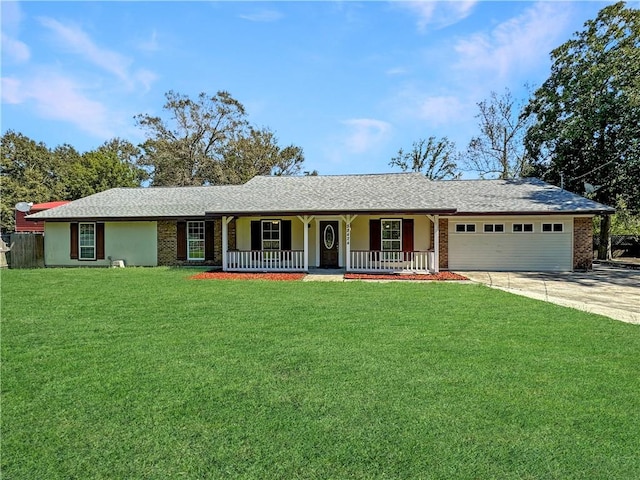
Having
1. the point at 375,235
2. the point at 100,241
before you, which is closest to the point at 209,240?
the point at 100,241

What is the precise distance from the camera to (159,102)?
114ft

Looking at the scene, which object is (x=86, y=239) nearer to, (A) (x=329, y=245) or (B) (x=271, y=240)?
(B) (x=271, y=240)

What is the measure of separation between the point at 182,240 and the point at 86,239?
15.6 ft

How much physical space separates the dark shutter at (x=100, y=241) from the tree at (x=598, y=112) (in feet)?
81.3

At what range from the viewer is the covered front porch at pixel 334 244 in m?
15.2

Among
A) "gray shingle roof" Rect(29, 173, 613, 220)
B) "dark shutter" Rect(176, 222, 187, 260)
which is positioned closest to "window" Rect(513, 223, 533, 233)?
"gray shingle roof" Rect(29, 173, 613, 220)

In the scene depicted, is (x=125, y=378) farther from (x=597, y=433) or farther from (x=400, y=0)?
(x=400, y=0)

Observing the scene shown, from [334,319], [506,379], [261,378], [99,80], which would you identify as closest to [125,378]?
[261,378]

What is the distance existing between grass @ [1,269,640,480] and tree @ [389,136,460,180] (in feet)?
103

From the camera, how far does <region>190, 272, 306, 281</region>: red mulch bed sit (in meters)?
13.1

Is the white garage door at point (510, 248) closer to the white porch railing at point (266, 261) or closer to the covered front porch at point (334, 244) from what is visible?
the covered front porch at point (334, 244)

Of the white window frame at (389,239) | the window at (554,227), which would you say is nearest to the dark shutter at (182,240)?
the white window frame at (389,239)

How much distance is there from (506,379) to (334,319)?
3356 mm

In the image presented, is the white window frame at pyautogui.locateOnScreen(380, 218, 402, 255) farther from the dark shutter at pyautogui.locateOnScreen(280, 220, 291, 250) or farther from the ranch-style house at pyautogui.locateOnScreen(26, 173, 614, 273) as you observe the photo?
the dark shutter at pyautogui.locateOnScreen(280, 220, 291, 250)
